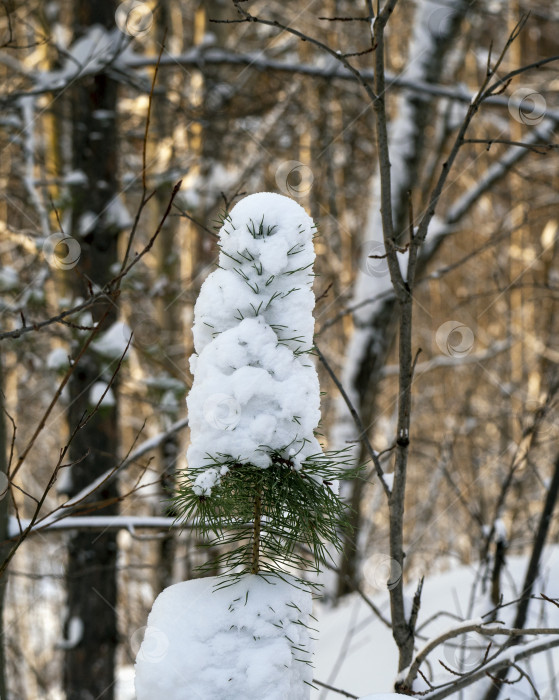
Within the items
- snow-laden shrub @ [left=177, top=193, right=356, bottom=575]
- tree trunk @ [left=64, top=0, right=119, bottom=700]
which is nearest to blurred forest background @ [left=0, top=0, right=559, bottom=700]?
tree trunk @ [left=64, top=0, right=119, bottom=700]

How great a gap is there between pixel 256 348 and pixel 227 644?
50 centimetres

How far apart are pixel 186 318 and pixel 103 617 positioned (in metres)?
5.74

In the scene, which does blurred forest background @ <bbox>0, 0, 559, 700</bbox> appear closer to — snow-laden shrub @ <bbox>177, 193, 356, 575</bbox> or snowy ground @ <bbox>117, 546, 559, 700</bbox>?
snow-laden shrub @ <bbox>177, 193, 356, 575</bbox>

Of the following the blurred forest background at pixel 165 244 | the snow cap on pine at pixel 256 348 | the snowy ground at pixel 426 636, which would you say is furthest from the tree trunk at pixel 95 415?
the snow cap on pine at pixel 256 348

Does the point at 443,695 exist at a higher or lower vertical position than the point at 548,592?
lower

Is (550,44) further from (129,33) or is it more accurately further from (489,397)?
(129,33)

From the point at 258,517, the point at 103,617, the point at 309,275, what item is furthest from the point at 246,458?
the point at 103,617

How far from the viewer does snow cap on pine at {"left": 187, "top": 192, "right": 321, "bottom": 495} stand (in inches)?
43.0

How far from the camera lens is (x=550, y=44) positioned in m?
12.8

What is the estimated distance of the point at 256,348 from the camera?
112 centimetres

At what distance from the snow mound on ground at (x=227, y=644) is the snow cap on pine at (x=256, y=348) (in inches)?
8.0

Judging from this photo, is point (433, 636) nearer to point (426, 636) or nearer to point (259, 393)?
point (426, 636)

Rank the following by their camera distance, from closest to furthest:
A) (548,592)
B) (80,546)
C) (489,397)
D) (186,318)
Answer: (548,592)
(80,546)
(186,318)
(489,397)

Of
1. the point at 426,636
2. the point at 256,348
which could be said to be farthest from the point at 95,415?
the point at 256,348
